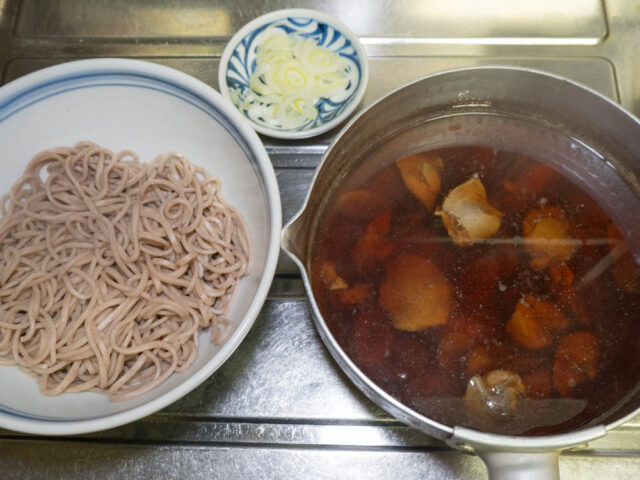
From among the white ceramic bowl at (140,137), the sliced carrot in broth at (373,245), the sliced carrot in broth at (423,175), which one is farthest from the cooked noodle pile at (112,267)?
the sliced carrot in broth at (423,175)

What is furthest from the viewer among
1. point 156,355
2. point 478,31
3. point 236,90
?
point 478,31

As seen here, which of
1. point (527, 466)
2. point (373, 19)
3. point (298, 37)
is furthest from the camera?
point (373, 19)

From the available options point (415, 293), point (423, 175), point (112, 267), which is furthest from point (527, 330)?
point (112, 267)

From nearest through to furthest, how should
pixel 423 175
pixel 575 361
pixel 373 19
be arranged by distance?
pixel 575 361
pixel 423 175
pixel 373 19

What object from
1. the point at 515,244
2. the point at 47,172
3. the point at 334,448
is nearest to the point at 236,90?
the point at 47,172

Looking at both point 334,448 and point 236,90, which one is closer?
point 334,448

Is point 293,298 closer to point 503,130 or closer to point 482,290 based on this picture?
point 482,290

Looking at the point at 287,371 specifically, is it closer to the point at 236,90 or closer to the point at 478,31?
the point at 236,90
